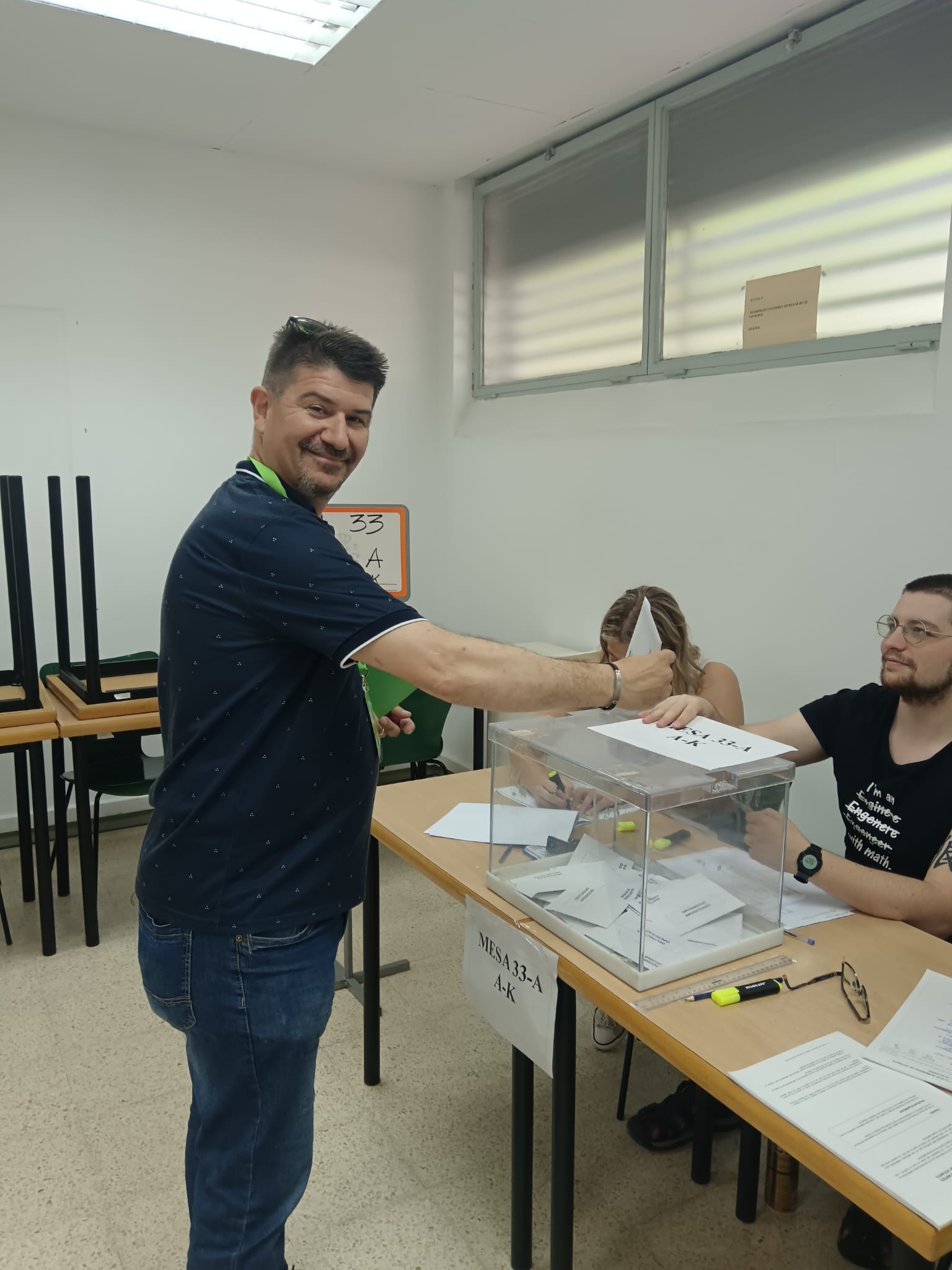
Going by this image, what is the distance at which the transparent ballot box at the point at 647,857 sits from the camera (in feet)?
4.27

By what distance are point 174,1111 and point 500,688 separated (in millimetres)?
1625

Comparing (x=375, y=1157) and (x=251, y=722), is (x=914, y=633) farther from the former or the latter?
(x=375, y=1157)

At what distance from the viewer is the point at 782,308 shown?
276 cm

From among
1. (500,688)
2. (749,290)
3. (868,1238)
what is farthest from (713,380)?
(868,1238)

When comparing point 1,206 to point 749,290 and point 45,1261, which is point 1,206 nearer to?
point 749,290

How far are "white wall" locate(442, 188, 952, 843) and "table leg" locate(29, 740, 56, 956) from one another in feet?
6.58

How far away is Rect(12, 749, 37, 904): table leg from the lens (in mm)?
2943

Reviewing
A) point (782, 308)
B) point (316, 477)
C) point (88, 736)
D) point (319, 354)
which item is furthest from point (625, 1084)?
point (782, 308)

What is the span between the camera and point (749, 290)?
2.87 metres

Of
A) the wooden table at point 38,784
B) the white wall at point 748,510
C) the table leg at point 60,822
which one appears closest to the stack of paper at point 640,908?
the white wall at point 748,510

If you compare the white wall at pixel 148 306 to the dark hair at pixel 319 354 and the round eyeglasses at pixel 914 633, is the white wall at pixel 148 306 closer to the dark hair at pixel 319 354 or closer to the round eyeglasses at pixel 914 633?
the dark hair at pixel 319 354

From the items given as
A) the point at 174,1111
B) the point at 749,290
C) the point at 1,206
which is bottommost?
the point at 174,1111

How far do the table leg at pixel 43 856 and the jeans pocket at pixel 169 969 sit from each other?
1.66 meters

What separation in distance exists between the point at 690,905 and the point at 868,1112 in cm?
38
